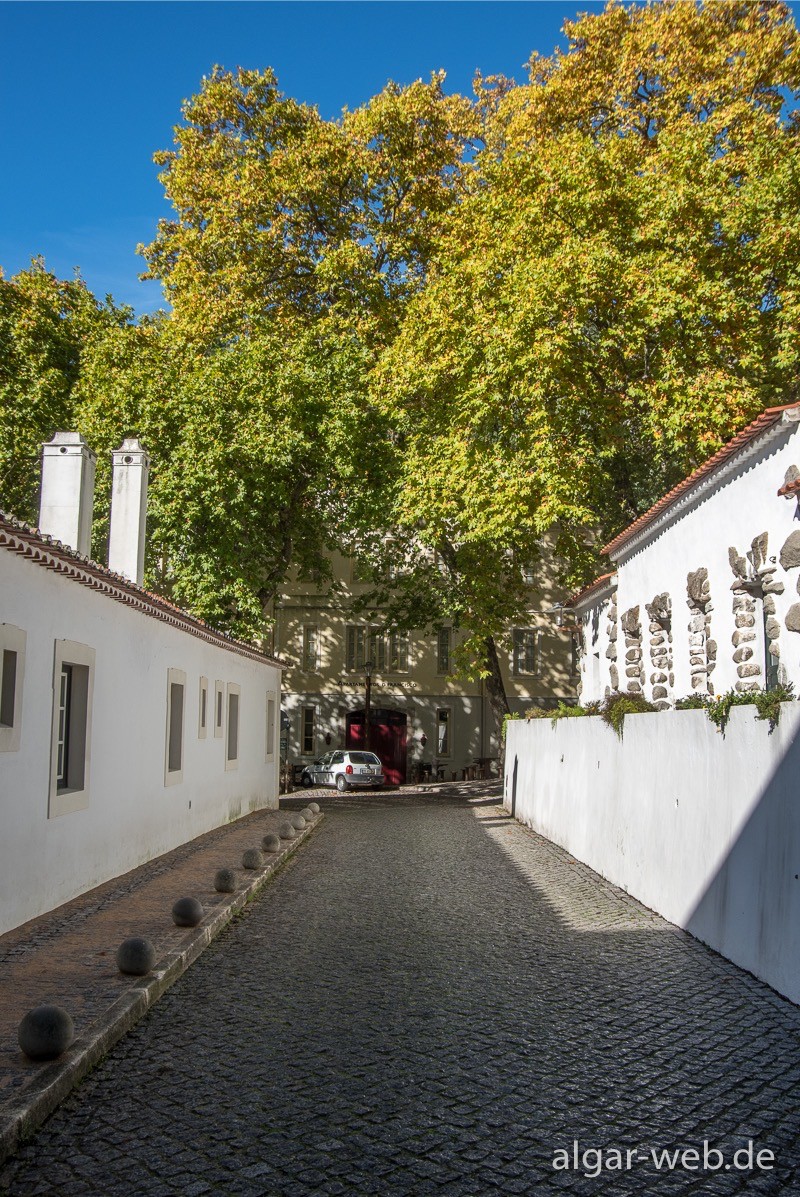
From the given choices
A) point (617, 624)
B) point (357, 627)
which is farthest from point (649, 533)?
point (357, 627)

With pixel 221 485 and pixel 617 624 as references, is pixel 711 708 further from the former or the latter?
pixel 221 485

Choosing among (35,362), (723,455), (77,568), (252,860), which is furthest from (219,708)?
(35,362)

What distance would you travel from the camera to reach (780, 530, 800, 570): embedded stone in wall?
11.3 metres

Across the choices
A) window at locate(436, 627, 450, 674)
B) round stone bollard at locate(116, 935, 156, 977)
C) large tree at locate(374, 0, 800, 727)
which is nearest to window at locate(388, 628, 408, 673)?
window at locate(436, 627, 450, 674)

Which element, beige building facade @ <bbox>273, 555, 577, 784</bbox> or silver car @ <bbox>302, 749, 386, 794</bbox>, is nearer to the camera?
silver car @ <bbox>302, 749, 386, 794</bbox>

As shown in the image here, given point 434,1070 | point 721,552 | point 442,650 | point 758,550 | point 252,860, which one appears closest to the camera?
point 434,1070

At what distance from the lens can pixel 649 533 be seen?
17.1 m

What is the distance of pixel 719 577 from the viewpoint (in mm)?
13922

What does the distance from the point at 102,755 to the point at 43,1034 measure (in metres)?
6.80

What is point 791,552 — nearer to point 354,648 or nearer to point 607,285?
point 607,285

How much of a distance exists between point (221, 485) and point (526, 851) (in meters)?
11.9

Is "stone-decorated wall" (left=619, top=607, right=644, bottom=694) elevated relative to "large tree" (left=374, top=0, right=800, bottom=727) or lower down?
lower down

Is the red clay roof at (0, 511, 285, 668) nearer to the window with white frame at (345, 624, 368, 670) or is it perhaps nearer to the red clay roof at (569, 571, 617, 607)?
the red clay roof at (569, 571, 617, 607)

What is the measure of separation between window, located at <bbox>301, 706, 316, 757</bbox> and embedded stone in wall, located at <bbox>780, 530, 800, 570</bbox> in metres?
A: 31.0
